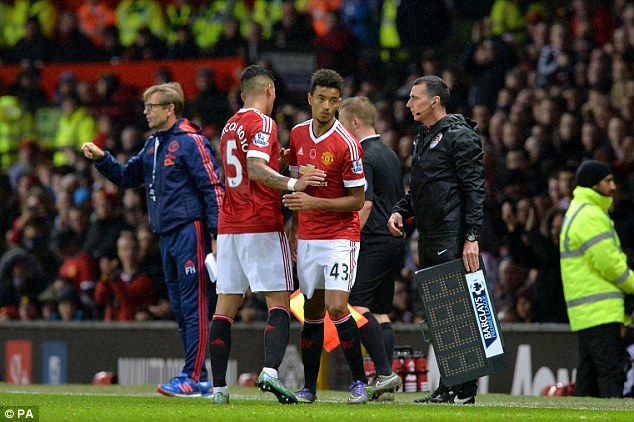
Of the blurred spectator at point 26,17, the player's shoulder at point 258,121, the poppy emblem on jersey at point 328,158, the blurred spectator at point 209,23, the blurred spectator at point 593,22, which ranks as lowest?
the poppy emblem on jersey at point 328,158

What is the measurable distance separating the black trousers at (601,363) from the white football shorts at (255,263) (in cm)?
353

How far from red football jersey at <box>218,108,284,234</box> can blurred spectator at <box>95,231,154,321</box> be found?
22.1 feet

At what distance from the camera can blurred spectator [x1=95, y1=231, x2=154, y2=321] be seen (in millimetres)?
15883

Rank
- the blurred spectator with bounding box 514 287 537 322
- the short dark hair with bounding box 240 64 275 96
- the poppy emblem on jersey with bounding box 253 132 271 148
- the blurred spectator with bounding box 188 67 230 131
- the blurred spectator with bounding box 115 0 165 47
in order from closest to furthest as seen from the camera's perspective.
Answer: the poppy emblem on jersey with bounding box 253 132 271 148
the short dark hair with bounding box 240 64 275 96
the blurred spectator with bounding box 514 287 537 322
the blurred spectator with bounding box 188 67 230 131
the blurred spectator with bounding box 115 0 165 47

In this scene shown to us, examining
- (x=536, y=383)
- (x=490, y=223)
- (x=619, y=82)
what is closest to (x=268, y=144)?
(x=536, y=383)

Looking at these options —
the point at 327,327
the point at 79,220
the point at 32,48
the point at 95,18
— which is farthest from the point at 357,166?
the point at 95,18

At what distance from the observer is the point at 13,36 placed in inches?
944

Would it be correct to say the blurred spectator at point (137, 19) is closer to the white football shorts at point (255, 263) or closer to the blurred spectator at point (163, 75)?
the blurred spectator at point (163, 75)

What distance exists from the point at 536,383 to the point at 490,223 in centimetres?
235

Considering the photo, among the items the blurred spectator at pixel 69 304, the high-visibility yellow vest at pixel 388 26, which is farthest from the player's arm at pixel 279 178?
the high-visibility yellow vest at pixel 388 26

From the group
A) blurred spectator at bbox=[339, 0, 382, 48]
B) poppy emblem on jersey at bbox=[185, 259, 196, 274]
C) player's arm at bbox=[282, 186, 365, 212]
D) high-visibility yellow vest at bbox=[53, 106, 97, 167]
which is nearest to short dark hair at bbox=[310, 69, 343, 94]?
player's arm at bbox=[282, 186, 365, 212]

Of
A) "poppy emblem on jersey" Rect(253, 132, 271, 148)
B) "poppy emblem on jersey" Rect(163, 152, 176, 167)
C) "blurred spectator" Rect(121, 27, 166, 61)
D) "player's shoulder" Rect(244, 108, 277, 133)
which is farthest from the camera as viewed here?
"blurred spectator" Rect(121, 27, 166, 61)

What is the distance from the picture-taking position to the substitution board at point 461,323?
382 inches

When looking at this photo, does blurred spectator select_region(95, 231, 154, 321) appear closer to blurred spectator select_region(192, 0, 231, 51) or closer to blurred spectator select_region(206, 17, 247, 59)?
blurred spectator select_region(206, 17, 247, 59)
